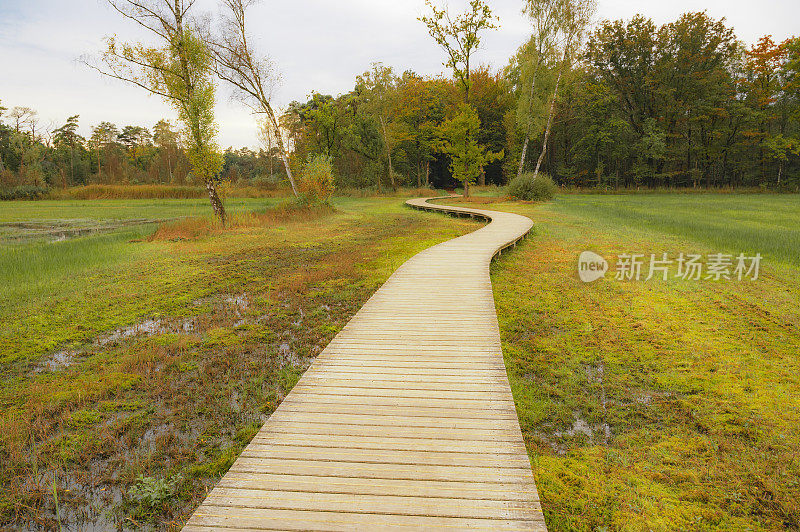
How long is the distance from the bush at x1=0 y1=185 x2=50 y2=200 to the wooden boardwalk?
39.6 metres

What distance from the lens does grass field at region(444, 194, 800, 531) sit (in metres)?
2.68

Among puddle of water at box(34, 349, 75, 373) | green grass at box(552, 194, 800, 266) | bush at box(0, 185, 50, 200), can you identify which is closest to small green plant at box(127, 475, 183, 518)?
puddle of water at box(34, 349, 75, 373)

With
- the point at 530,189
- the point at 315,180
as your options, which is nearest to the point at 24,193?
the point at 315,180

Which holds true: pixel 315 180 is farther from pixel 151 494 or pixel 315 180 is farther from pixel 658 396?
pixel 151 494

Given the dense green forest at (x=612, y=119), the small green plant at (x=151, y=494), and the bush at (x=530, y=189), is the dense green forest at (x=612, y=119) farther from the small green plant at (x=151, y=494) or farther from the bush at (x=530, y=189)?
the small green plant at (x=151, y=494)

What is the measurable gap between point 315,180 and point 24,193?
1104 inches

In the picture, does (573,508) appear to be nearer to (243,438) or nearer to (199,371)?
(243,438)

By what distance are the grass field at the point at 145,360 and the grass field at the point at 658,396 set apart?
104 inches

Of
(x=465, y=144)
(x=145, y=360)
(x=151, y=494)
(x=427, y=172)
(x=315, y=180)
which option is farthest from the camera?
(x=427, y=172)

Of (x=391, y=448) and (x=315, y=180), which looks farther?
(x=315, y=180)

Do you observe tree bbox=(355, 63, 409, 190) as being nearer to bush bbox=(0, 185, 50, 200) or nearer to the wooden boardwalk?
bush bbox=(0, 185, 50, 200)

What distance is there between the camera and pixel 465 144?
83.4ft

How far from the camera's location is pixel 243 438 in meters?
3.31

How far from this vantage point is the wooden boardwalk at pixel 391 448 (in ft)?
7.13
